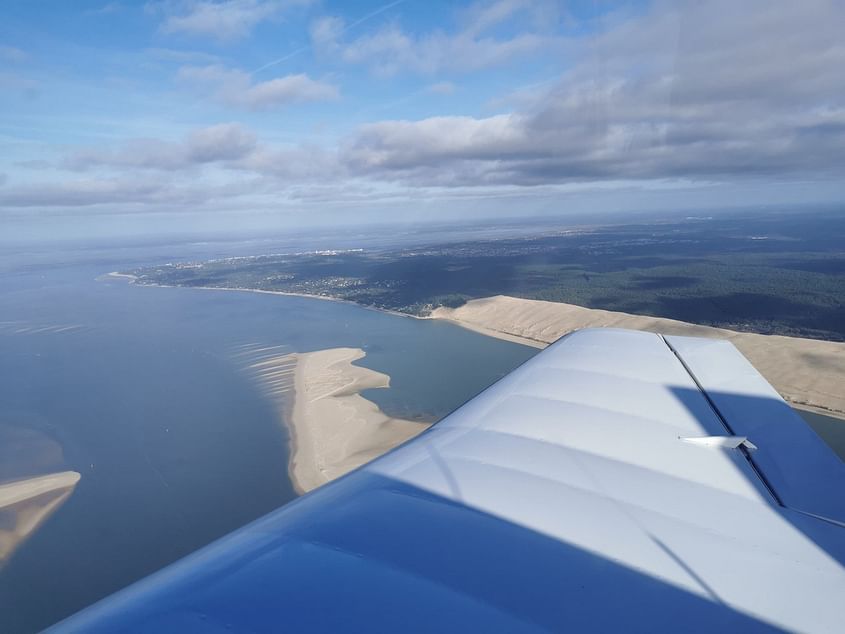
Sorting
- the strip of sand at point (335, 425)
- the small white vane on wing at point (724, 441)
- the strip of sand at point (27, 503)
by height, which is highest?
the small white vane on wing at point (724, 441)

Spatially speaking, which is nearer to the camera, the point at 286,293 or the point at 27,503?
the point at 27,503

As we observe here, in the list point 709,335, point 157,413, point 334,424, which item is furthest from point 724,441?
point 709,335

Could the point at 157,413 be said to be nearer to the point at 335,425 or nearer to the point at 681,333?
the point at 335,425

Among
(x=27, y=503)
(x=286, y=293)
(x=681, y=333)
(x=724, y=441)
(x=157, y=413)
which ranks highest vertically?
(x=724, y=441)

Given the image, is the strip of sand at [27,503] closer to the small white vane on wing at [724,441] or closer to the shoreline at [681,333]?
the small white vane on wing at [724,441]

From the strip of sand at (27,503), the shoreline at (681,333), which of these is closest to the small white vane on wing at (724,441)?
the strip of sand at (27,503)

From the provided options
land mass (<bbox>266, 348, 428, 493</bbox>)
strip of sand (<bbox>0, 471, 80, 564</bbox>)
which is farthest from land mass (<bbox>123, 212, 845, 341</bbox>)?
strip of sand (<bbox>0, 471, 80, 564</bbox>)
